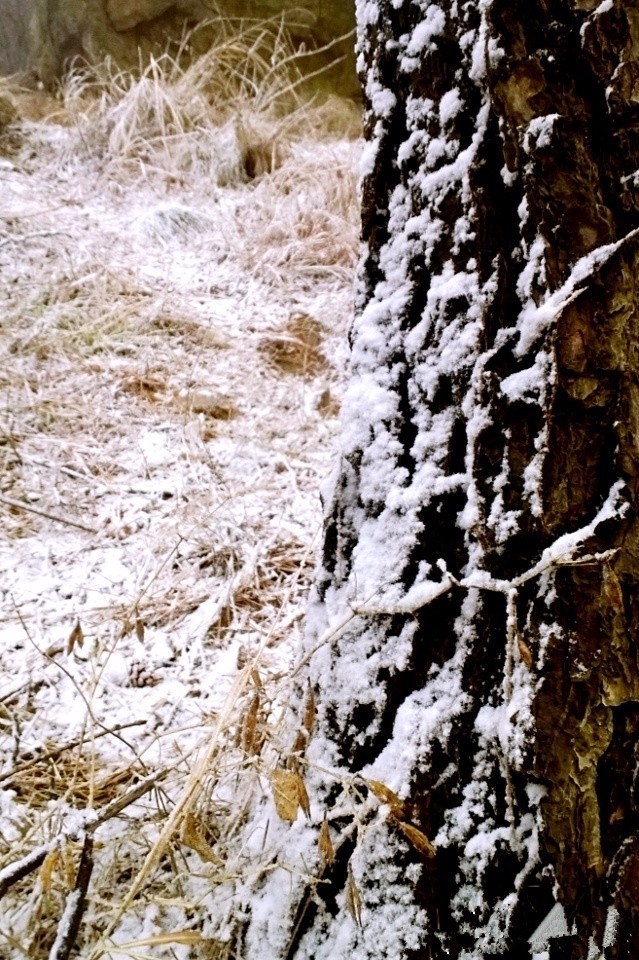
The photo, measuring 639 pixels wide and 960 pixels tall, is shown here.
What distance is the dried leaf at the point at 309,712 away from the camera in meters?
0.71

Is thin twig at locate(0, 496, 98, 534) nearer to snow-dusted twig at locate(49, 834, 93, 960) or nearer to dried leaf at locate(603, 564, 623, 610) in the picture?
snow-dusted twig at locate(49, 834, 93, 960)

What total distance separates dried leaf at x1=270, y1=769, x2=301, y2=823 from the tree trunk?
0.16 ft

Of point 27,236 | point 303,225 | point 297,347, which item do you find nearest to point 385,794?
point 297,347

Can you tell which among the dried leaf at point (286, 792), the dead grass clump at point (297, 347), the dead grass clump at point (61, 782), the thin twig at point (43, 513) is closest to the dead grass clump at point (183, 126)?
the dead grass clump at point (297, 347)

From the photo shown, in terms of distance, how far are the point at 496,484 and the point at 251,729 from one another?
437mm

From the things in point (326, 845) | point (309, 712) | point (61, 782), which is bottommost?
point (61, 782)

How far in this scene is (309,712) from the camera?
27.8 inches

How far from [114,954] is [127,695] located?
16.3 inches

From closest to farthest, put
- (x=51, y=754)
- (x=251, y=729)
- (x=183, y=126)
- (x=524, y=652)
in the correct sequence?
(x=524, y=652)
(x=251, y=729)
(x=51, y=754)
(x=183, y=126)

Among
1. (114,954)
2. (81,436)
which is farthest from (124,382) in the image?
(114,954)

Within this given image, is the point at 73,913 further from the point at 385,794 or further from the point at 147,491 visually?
the point at 147,491

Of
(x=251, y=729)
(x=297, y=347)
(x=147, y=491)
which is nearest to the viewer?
(x=251, y=729)

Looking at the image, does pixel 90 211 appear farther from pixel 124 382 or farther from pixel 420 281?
pixel 420 281

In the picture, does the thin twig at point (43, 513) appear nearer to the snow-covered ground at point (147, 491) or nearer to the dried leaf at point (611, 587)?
the snow-covered ground at point (147, 491)
